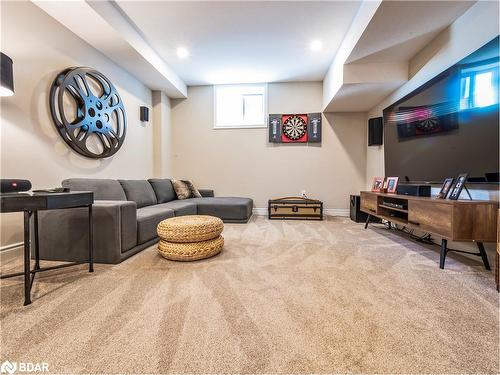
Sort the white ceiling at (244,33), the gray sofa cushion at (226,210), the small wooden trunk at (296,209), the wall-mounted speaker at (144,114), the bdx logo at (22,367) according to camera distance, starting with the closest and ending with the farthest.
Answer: the bdx logo at (22,367), the white ceiling at (244,33), the gray sofa cushion at (226,210), the wall-mounted speaker at (144,114), the small wooden trunk at (296,209)

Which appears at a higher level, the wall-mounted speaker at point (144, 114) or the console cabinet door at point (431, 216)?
the wall-mounted speaker at point (144, 114)

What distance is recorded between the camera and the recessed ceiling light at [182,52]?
130 inches

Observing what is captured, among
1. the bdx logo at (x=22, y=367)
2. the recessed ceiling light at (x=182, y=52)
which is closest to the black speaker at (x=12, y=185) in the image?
the bdx logo at (x=22, y=367)

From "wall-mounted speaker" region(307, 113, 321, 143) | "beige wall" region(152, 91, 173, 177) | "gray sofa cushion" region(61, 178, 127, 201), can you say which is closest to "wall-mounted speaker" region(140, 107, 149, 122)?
"beige wall" region(152, 91, 173, 177)

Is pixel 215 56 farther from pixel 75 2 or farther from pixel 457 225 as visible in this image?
pixel 457 225

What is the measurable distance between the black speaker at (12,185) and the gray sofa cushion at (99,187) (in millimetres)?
653

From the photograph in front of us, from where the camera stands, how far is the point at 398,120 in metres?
3.01

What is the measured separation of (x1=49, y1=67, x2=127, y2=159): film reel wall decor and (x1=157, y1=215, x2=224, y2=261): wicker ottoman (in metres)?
1.57

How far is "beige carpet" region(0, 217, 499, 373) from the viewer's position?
35.5 inches

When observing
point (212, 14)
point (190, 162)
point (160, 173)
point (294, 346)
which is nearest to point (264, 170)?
point (190, 162)

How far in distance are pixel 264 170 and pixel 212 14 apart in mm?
2728

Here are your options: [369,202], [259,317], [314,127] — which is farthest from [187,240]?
[314,127]

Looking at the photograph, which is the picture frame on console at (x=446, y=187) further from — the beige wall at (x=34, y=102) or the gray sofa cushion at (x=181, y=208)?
the beige wall at (x=34, y=102)

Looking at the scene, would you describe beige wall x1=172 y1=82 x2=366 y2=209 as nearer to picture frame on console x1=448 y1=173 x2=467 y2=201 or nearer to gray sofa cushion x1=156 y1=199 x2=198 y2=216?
gray sofa cushion x1=156 y1=199 x2=198 y2=216
